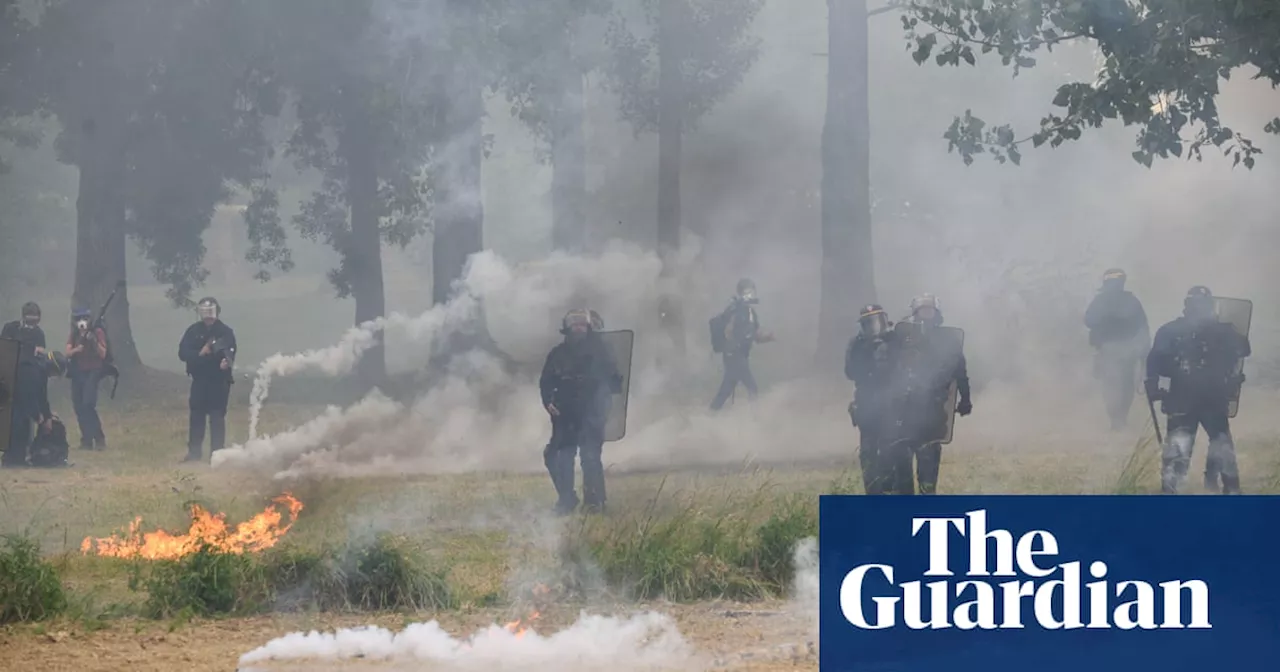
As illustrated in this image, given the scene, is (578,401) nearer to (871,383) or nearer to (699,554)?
(871,383)

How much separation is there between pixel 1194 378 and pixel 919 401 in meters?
1.92

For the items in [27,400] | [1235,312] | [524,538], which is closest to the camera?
[524,538]

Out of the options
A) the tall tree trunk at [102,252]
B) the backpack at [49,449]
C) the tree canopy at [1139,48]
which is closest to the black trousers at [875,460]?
the tree canopy at [1139,48]

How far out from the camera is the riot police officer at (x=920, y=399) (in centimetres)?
1030

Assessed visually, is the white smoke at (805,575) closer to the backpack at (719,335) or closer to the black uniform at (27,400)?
the backpack at (719,335)

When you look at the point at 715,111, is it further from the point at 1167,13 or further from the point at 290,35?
the point at 1167,13

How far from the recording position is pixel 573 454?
10.7 metres

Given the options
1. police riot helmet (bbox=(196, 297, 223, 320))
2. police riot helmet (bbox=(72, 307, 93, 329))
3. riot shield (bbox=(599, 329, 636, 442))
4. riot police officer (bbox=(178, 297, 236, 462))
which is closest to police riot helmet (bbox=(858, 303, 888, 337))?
riot shield (bbox=(599, 329, 636, 442))

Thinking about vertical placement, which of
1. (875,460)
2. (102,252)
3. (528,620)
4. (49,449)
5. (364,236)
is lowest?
(528,620)

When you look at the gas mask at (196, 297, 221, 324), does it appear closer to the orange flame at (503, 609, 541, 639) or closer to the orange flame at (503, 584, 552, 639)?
the orange flame at (503, 584, 552, 639)

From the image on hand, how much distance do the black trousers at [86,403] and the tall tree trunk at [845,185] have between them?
6.50m

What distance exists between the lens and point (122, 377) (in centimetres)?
1761

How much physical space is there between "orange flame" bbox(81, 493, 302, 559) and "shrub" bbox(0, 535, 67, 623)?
609 millimetres

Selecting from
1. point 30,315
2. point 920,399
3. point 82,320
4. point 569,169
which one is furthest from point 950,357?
point 82,320
